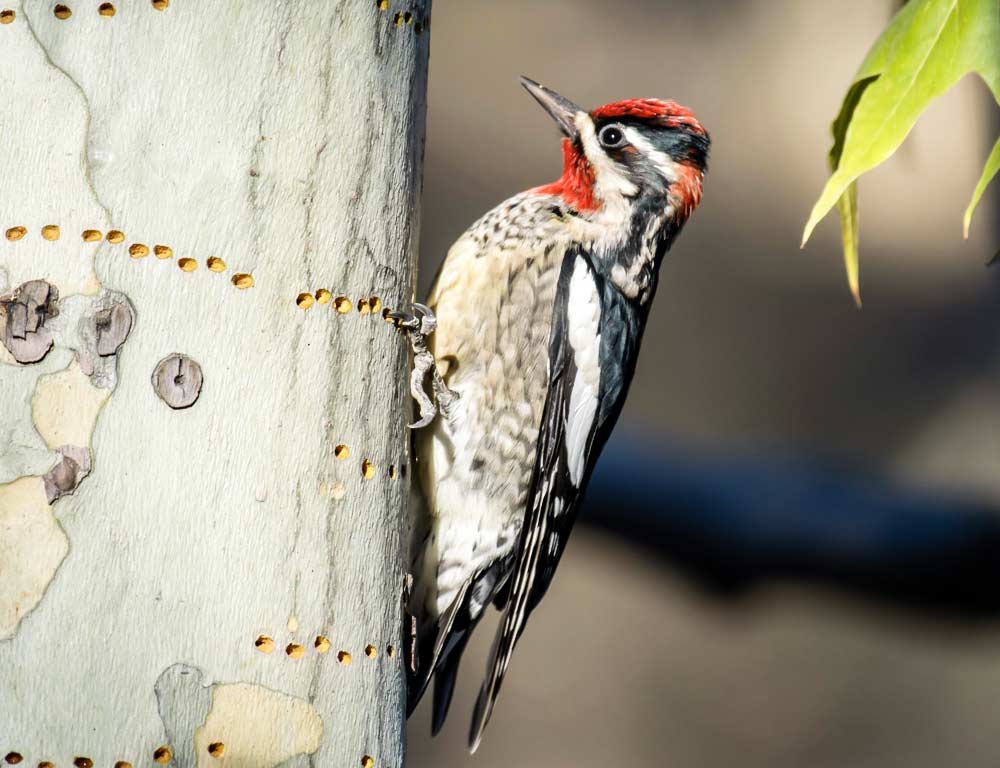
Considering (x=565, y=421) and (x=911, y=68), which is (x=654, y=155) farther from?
(x=911, y=68)

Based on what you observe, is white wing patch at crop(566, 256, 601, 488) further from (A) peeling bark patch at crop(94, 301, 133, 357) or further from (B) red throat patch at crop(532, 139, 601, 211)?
(A) peeling bark patch at crop(94, 301, 133, 357)

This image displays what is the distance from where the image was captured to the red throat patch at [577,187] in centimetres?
275

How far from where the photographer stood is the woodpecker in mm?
2545

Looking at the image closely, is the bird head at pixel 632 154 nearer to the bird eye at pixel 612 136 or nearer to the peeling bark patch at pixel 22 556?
the bird eye at pixel 612 136

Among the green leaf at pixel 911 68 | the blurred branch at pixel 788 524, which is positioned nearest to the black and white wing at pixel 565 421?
the green leaf at pixel 911 68

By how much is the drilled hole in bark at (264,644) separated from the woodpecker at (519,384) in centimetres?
98

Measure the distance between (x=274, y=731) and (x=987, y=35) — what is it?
5.03ft

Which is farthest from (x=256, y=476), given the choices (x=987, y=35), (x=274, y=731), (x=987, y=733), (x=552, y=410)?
(x=987, y=733)

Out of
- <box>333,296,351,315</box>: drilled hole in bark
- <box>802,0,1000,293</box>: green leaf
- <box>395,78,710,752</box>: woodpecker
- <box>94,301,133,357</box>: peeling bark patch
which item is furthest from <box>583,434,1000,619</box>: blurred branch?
<box>94,301,133,357</box>: peeling bark patch

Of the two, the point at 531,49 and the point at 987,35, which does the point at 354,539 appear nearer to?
the point at 987,35

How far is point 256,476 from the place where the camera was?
1466 mm

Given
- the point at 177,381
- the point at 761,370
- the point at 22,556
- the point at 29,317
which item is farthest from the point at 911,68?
the point at 761,370

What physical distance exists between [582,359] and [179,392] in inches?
52.1

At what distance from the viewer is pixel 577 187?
108 inches
